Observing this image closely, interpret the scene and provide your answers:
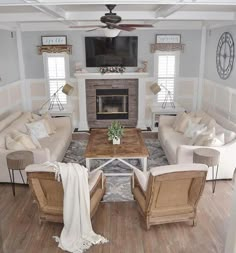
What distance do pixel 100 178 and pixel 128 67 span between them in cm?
495

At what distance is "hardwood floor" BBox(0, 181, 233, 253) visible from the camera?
383 cm

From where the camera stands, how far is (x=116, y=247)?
3850mm

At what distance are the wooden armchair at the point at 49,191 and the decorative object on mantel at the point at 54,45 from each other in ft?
16.6

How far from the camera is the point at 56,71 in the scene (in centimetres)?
870

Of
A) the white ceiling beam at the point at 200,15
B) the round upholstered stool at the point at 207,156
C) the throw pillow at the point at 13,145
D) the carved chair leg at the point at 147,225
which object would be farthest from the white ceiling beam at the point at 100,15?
the carved chair leg at the point at 147,225

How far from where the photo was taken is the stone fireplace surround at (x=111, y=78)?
8.58 m

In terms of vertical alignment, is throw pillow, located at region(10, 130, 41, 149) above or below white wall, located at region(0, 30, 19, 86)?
below

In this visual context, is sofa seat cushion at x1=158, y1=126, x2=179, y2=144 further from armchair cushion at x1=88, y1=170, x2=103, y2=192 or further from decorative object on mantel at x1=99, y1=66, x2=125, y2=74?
armchair cushion at x1=88, y1=170, x2=103, y2=192

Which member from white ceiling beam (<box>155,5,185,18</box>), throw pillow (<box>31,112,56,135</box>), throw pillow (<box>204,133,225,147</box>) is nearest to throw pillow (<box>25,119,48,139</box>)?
throw pillow (<box>31,112,56,135</box>)

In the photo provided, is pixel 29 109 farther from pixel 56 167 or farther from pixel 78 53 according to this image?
pixel 56 167

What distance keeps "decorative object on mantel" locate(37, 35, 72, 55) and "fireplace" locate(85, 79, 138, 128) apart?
42.7 inches

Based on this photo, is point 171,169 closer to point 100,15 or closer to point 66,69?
point 100,15

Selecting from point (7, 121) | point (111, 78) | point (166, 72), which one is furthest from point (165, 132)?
point (7, 121)

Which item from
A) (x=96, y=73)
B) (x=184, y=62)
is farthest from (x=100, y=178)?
(x=184, y=62)
